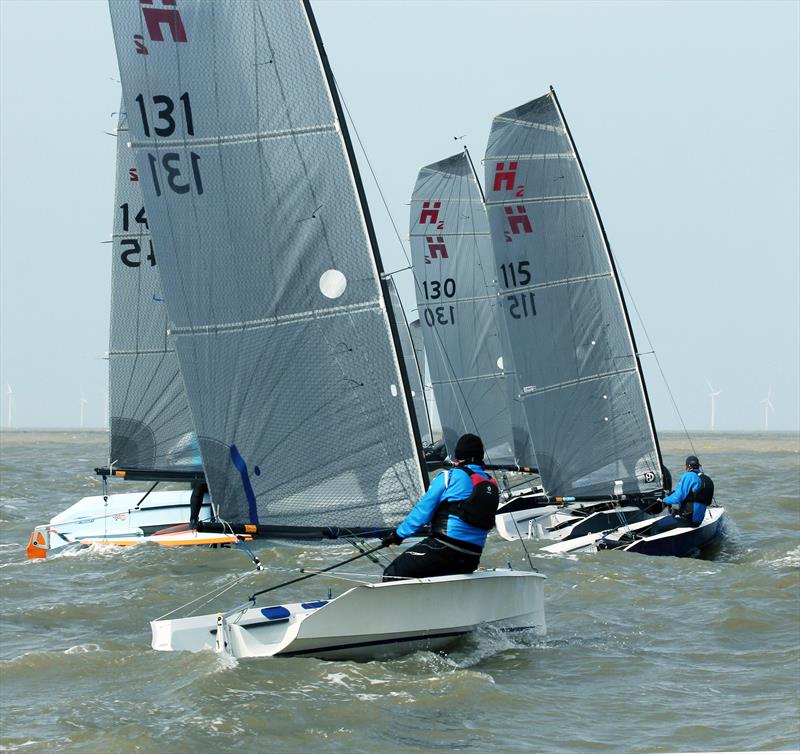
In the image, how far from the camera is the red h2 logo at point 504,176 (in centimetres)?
2012

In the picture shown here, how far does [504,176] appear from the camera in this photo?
20203 mm

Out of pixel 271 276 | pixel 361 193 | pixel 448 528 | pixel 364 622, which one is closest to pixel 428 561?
pixel 448 528

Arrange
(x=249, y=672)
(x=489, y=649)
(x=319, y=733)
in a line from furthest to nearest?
(x=489, y=649)
(x=249, y=672)
(x=319, y=733)

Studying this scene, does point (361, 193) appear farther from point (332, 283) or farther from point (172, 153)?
point (172, 153)

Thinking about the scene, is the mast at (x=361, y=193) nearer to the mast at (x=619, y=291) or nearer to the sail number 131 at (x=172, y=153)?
the sail number 131 at (x=172, y=153)

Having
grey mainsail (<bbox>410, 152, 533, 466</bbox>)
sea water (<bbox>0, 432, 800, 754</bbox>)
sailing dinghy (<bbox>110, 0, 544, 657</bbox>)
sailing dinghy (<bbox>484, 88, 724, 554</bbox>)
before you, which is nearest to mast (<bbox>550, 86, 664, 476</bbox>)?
sailing dinghy (<bbox>484, 88, 724, 554</bbox>)

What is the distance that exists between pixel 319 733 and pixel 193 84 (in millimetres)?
5115

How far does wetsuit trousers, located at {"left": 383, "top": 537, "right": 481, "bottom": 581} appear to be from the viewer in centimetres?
983

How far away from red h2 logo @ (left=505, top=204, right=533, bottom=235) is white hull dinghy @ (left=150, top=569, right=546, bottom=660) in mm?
10418

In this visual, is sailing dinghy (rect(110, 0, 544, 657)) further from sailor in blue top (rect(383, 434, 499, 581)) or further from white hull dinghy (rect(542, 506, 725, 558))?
white hull dinghy (rect(542, 506, 725, 558))

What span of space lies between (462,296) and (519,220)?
645cm

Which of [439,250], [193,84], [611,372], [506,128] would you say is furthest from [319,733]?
[439,250]

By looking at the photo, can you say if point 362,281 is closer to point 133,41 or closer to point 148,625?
point 133,41

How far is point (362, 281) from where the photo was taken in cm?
1025
